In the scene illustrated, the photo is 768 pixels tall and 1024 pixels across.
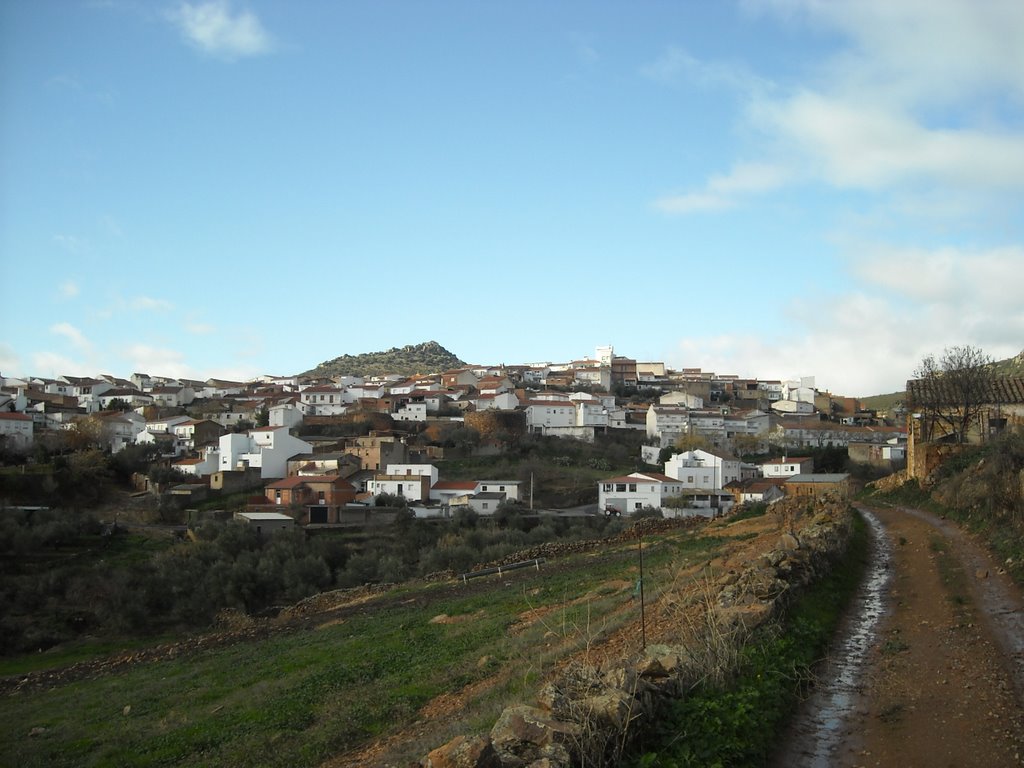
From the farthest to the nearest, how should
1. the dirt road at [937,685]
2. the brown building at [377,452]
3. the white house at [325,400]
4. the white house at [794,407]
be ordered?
the white house at [794,407], the white house at [325,400], the brown building at [377,452], the dirt road at [937,685]

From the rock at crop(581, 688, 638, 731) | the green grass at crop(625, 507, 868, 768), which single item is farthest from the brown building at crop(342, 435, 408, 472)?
the rock at crop(581, 688, 638, 731)

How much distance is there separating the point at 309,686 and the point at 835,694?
7.89 meters

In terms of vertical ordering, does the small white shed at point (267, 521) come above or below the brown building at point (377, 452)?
below

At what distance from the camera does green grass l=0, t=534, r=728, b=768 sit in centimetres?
983

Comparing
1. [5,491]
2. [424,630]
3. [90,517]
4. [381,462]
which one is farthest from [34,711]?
[381,462]

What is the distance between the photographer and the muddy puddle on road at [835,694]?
21.3ft

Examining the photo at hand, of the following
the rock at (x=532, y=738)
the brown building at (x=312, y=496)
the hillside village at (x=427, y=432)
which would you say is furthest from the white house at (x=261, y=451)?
the rock at (x=532, y=738)

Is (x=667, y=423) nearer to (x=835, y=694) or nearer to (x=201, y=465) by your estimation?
(x=201, y=465)

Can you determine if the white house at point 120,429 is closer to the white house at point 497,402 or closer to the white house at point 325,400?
the white house at point 325,400

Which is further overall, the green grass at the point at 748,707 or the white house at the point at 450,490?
the white house at the point at 450,490

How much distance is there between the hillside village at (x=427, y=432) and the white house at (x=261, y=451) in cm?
10

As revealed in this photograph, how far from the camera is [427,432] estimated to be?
220ft

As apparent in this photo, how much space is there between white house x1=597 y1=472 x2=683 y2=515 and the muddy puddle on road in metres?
35.0

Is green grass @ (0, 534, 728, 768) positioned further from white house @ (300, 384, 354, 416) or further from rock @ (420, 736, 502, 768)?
white house @ (300, 384, 354, 416)
